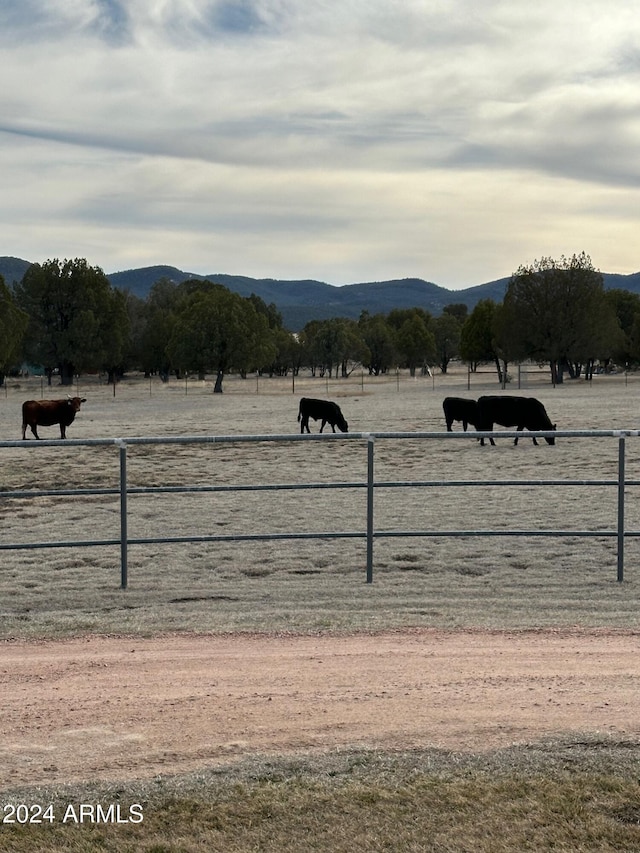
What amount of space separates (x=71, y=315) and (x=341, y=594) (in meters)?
72.2

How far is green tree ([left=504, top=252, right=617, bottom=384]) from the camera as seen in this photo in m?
74.1

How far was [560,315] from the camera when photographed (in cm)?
7400

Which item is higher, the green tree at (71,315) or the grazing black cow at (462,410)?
the green tree at (71,315)

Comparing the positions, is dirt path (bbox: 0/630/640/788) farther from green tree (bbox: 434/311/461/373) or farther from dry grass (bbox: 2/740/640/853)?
green tree (bbox: 434/311/461/373)

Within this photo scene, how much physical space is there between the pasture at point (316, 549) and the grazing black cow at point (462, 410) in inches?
32.3

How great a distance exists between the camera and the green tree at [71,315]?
78.1 m

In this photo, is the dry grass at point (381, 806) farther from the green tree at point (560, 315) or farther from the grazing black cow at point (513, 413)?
the green tree at point (560, 315)

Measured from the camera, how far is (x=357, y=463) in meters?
22.3

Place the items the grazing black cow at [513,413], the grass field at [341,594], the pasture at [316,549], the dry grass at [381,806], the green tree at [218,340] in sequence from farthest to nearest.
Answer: the green tree at [218,340] → the grazing black cow at [513,413] → the pasture at [316,549] → the grass field at [341,594] → the dry grass at [381,806]

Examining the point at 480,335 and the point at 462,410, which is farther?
the point at 480,335

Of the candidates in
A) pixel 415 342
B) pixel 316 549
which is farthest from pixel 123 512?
pixel 415 342

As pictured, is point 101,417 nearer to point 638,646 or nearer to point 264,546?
point 264,546

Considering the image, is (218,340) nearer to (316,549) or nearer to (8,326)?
(8,326)

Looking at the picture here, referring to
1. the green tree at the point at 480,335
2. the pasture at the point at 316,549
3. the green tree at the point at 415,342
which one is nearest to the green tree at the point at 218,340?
the green tree at the point at 480,335
